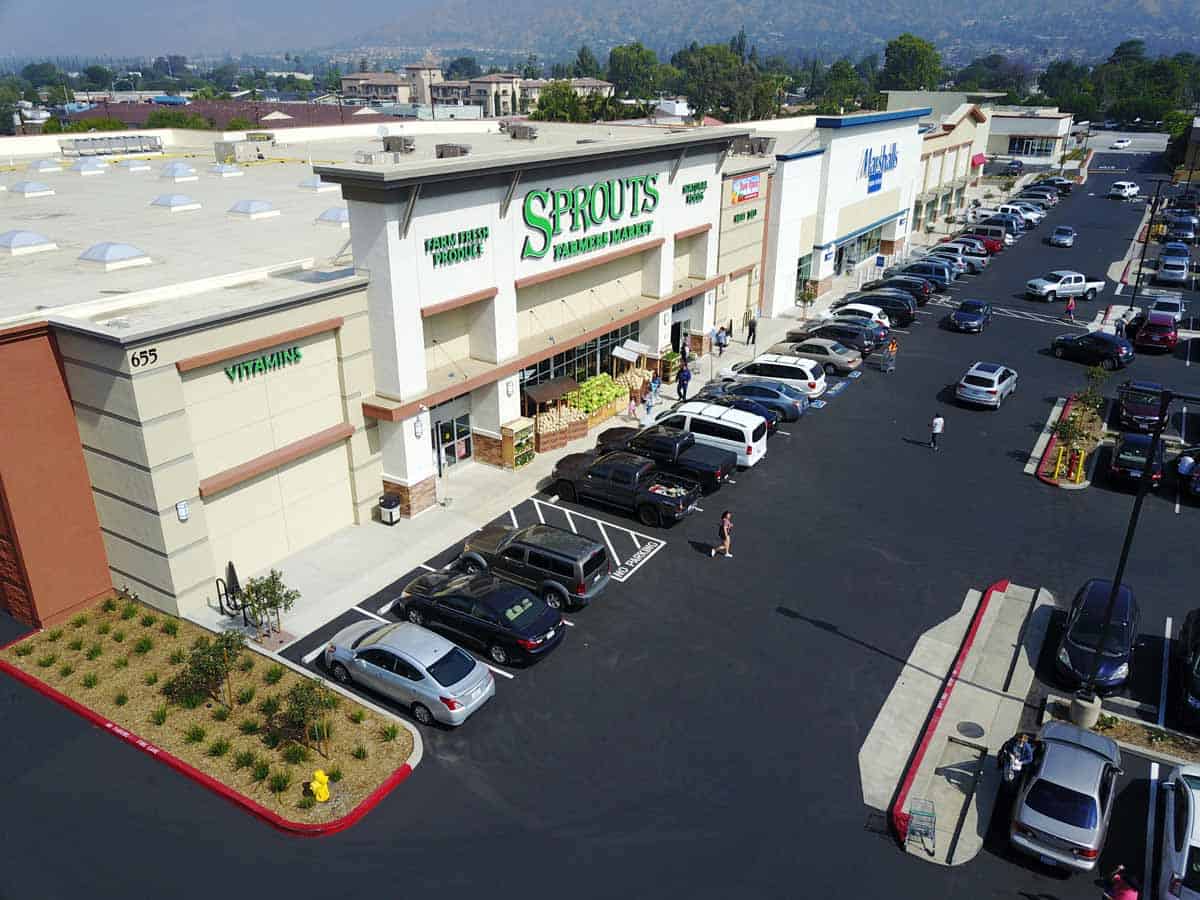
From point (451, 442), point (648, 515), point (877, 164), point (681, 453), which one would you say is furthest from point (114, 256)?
point (877, 164)

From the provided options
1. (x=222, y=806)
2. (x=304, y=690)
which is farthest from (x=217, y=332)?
(x=222, y=806)

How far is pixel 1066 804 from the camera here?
16.0 metres

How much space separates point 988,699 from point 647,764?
8117 millimetres

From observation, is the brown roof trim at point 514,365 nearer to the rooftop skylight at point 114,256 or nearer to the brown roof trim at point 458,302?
the brown roof trim at point 458,302

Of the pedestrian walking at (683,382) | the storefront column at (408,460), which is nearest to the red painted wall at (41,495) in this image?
the storefront column at (408,460)

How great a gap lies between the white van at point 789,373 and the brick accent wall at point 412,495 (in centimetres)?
1542

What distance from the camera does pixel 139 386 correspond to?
20.2 meters

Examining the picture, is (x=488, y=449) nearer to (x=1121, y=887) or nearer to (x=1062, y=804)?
(x=1062, y=804)

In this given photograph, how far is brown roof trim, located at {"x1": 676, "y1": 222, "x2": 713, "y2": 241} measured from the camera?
127 ft

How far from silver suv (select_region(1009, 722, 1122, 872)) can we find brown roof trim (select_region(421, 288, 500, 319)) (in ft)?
64.1

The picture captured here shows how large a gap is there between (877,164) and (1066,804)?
165ft

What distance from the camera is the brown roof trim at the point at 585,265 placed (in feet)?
101

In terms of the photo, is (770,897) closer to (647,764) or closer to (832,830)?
(832,830)

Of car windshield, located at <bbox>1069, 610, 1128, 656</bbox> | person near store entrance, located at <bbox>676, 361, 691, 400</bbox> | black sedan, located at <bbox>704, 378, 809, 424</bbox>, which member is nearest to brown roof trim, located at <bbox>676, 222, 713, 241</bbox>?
person near store entrance, located at <bbox>676, 361, 691, 400</bbox>
